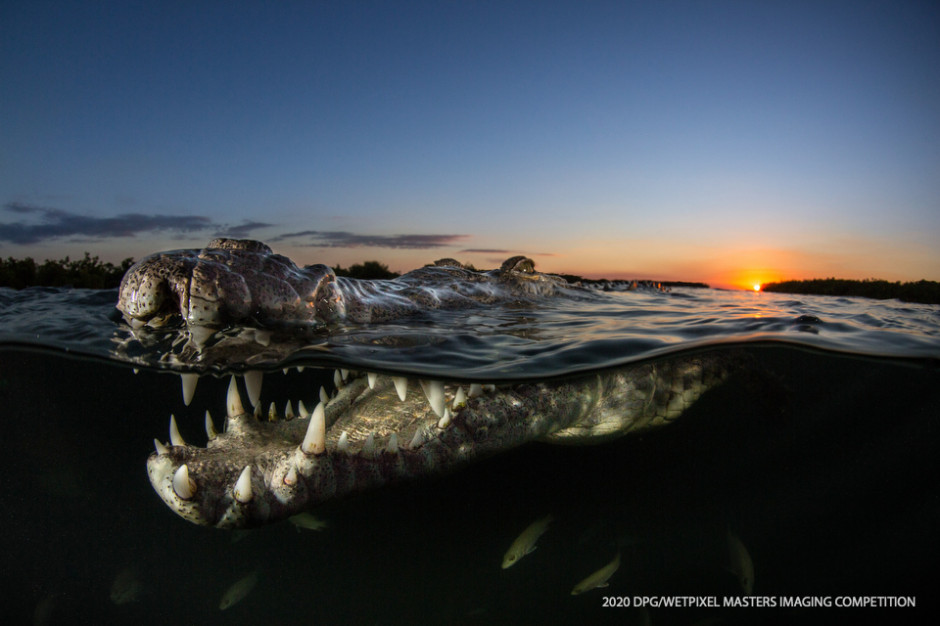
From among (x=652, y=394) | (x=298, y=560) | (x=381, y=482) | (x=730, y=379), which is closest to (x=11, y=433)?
(x=298, y=560)

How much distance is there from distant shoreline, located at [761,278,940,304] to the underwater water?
2736mm

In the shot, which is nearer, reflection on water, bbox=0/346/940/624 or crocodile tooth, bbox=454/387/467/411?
crocodile tooth, bbox=454/387/467/411

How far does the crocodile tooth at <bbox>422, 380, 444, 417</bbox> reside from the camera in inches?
102

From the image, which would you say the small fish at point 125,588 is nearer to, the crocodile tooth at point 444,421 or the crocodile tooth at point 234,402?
the crocodile tooth at point 234,402

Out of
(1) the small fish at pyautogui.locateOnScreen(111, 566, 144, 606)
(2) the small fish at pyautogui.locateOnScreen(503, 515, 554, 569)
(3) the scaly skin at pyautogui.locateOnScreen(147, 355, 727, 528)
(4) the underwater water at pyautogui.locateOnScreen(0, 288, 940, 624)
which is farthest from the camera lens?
(1) the small fish at pyautogui.locateOnScreen(111, 566, 144, 606)

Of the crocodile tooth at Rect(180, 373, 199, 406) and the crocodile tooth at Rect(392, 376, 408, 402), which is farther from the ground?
the crocodile tooth at Rect(392, 376, 408, 402)

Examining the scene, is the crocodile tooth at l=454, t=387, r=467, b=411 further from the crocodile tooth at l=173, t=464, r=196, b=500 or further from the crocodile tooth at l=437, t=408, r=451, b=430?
the crocodile tooth at l=173, t=464, r=196, b=500

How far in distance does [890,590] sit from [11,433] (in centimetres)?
1880

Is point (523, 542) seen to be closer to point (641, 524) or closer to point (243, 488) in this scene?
point (243, 488)

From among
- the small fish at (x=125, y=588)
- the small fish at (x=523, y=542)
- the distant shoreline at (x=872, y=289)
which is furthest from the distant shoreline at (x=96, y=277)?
the small fish at (x=523, y=542)

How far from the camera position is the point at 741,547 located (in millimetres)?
3682

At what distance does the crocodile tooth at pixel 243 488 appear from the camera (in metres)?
1.95

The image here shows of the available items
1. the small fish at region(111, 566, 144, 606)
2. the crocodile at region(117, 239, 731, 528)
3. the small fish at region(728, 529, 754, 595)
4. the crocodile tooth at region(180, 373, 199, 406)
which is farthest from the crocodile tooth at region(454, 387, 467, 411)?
the small fish at region(111, 566, 144, 606)

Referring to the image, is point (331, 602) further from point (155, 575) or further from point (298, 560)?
point (155, 575)
